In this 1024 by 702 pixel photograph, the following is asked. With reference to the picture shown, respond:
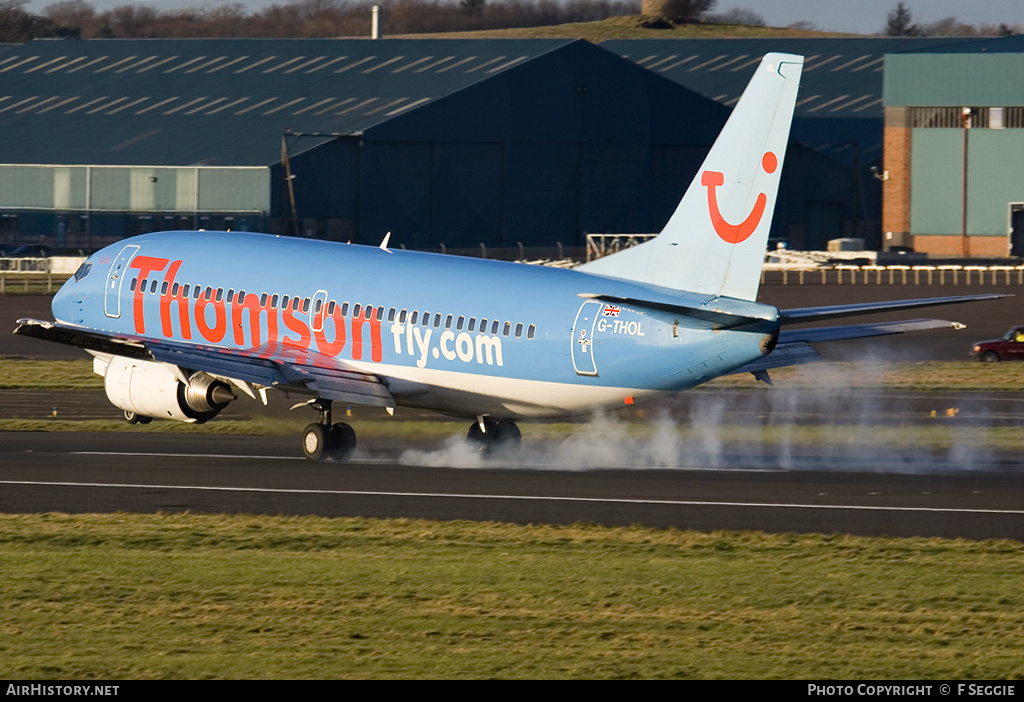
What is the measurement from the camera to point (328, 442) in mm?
34031

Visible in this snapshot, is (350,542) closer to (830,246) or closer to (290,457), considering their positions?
(290,457)

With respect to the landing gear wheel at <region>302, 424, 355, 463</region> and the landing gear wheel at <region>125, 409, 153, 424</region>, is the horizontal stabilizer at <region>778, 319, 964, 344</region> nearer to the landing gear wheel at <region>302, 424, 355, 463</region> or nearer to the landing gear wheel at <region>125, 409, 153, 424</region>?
the landing gear wheel at <region>302, 424, 355, 463</region>

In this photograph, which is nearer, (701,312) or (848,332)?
(701,312)

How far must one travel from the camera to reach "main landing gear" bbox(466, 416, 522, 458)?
35.2m

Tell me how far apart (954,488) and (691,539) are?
8.09 m

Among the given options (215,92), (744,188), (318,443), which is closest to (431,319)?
(318,443)

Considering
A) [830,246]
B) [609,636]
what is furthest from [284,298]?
[830,246]

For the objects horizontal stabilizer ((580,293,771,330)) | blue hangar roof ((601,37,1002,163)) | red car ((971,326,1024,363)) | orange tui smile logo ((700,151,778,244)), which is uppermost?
blue hangar roof ((601,37,1002,163))

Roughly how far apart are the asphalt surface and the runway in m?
0.04

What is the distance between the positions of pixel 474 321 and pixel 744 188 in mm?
6596

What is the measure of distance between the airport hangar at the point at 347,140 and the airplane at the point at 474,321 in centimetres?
7494

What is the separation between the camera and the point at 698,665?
16312 millimetres

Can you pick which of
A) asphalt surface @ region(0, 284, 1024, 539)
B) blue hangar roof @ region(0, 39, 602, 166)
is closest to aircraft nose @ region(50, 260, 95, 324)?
asphalt surface @ region(0, 284, 1024, 539)

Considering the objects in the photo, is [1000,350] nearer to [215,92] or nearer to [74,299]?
[74,299]
